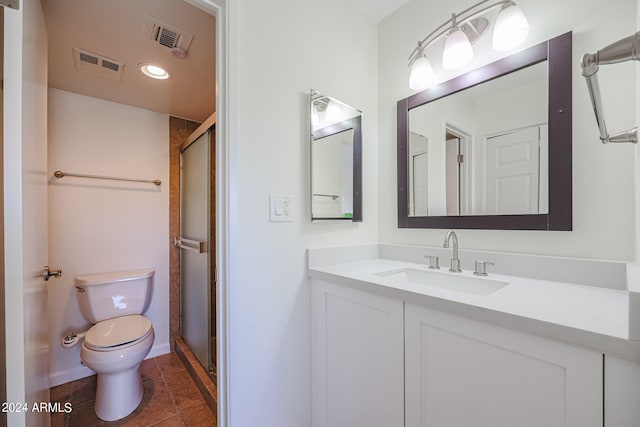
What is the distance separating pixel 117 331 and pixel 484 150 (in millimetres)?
2337

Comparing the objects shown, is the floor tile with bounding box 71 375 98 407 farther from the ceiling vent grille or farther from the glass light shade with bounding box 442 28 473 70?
the glass light shade with bounding box 442 28 473 70

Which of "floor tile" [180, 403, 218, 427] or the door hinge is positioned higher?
the door hinge

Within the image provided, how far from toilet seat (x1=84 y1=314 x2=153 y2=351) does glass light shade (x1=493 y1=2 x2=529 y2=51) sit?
7.94 ft

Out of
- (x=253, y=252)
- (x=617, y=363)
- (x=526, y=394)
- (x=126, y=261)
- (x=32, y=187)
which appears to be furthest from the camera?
(x=126, y=261)

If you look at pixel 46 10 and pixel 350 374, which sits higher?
pixel 46 10

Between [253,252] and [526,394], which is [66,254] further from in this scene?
[526,394]

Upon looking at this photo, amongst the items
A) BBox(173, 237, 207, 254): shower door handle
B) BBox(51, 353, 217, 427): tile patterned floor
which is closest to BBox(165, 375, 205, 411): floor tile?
BBox(51, 353, 217, 427): tile patterned floor

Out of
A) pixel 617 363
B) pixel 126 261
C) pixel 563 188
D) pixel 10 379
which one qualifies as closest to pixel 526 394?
pixel 617 363

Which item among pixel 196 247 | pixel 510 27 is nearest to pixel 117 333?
pixel 196 247

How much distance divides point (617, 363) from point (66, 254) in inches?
109

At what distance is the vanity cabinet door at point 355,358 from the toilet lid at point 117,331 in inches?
46.3

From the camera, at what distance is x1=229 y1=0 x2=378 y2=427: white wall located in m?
1.07

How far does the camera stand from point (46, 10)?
3.79 feet

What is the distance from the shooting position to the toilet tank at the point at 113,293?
1815 millimetres
